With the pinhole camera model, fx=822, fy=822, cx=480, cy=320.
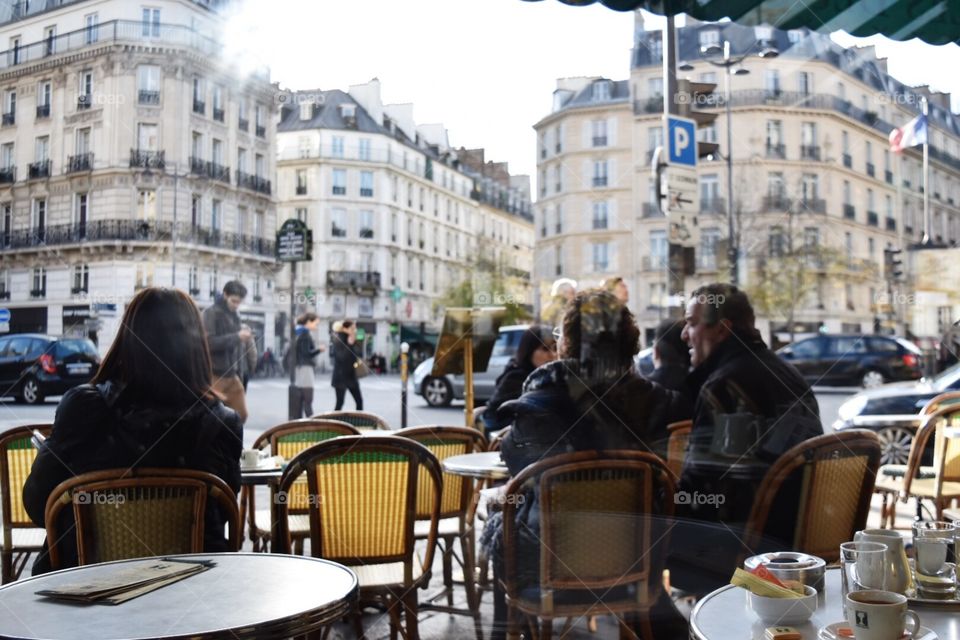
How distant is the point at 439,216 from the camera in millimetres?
4703

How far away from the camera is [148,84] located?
168 inches

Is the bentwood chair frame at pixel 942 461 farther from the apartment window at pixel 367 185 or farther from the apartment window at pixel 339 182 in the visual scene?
the apartment window at pixel 339 182

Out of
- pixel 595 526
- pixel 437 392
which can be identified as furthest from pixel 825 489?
pixel 437 392

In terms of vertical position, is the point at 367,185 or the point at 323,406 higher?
the point at 367,185

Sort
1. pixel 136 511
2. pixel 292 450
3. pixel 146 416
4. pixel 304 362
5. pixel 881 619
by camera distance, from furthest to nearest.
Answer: pixel 304 362 < pixel 292 450 < pixel 146 416 < pixel 136 511 < pixel 881 619

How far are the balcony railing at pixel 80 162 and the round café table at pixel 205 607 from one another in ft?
9.82

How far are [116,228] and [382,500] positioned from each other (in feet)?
7.97

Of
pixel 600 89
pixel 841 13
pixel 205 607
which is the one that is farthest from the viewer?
pixel 600 89

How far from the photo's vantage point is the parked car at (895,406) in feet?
18.9

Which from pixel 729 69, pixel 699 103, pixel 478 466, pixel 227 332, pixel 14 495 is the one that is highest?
pixel 729 69

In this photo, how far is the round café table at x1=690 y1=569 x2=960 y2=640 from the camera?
117 centimetres

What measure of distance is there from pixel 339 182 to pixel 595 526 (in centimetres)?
283

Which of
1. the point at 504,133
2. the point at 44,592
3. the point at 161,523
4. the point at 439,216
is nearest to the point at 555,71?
the point at 504,133

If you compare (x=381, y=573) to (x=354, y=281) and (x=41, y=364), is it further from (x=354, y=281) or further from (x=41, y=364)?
(x=41, y=364)
